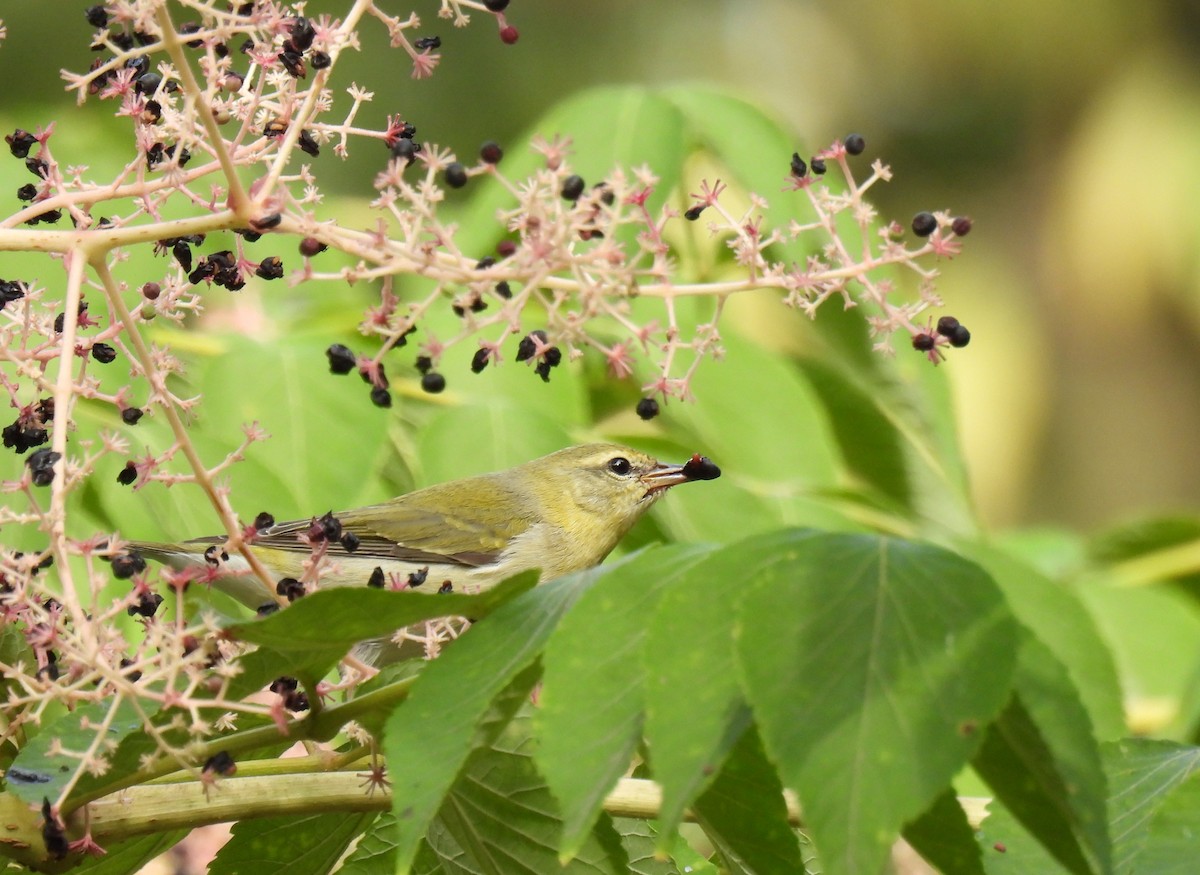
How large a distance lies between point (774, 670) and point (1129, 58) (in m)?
28.5

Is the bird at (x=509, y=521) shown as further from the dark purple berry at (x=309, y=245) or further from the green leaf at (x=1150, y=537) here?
the dark purple berry at (x=309, y=245)

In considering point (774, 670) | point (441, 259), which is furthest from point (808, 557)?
point (441, 259)

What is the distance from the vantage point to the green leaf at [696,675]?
138 centimetres

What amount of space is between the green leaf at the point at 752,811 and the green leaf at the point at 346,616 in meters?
0.35

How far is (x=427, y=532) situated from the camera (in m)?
4.43

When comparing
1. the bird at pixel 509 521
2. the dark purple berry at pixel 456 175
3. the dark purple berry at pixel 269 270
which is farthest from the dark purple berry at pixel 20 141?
the bird at pixel 509 521

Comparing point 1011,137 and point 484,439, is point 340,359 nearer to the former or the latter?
point 484,439

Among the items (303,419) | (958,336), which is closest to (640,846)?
(958,336)

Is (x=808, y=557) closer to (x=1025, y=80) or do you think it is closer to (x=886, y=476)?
(x=886, y=476)

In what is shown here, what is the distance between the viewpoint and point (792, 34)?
3027cm

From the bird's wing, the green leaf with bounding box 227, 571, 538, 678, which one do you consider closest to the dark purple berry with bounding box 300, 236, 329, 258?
the green leaf with bounding box 227, 571, 538, 678

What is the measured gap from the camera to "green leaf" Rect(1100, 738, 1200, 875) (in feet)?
6.03

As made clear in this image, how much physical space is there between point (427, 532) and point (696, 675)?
3.03 m

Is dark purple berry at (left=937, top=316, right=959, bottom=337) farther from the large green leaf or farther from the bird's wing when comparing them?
the bird's wing
